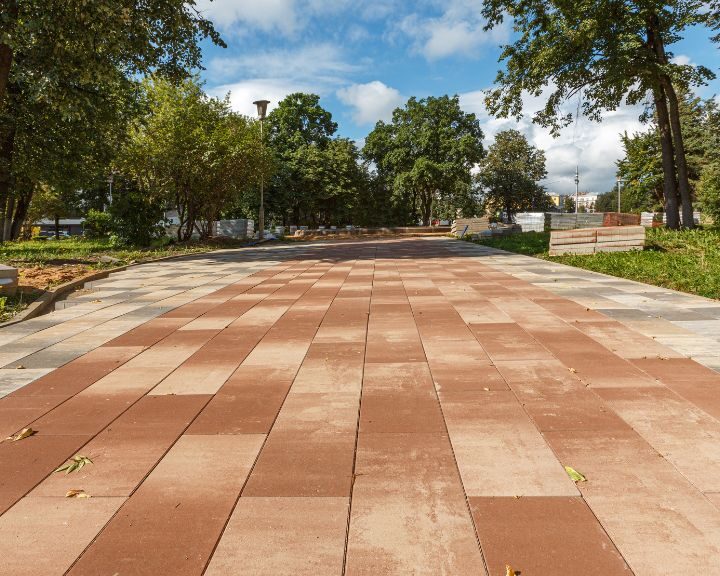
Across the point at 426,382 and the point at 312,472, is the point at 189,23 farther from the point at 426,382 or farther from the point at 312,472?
the point at 312,472

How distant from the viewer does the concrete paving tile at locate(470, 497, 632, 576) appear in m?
2.18

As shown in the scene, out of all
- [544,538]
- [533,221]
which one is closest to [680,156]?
[533,221]

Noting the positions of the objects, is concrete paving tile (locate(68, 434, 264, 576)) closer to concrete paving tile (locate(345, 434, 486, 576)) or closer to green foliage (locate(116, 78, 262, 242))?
concrete paving tile (locate(345, 434, 486, 576))

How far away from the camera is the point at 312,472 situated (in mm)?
3008

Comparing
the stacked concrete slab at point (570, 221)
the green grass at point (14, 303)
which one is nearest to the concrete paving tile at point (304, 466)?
the green grass at point (14, 303)

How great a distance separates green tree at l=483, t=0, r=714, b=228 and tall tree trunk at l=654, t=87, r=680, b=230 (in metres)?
0.03

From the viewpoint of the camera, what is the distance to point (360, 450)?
10.8 feet

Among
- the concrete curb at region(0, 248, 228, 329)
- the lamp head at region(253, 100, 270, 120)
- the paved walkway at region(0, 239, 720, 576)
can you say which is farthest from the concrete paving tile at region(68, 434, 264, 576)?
the lamp head at region(253, 100, 270, 120)

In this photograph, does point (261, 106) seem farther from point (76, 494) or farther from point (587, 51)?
point (76, 494)

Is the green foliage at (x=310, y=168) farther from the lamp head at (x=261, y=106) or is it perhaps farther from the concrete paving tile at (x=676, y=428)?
the concrete paving tile at (x=676, y=428)

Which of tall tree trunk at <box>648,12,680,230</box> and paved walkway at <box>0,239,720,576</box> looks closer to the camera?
paved walkway at <box>0,239,720,576</box>

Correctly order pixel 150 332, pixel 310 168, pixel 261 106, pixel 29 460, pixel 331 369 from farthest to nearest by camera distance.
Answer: pixel 310 168, pixel 261 106, pixel 150 332, pixel 331 369, pixel 29 460

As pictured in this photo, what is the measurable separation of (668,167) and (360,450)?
21.7m

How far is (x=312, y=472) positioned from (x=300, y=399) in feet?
3.98
